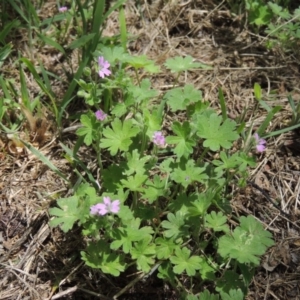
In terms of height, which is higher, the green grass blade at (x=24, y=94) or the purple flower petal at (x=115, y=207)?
the green grass blade at (x=24, y=94)

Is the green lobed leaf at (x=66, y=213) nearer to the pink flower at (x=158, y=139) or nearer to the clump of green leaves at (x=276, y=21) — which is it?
the pink flower at (x=158, y=139)

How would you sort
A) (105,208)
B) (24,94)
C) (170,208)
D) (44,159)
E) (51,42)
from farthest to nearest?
1. (51,42)
2. (24,94)
3. (44,159)
4. (170,208)
5. (105,208)

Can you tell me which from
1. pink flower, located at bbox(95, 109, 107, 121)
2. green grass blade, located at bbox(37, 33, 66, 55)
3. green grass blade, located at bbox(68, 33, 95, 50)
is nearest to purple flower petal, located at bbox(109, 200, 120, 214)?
pink flower, located at bbox(95, 109, 107, 121)

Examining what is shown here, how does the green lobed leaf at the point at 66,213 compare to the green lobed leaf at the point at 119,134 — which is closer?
the green lobed leaf at the point at 66,213

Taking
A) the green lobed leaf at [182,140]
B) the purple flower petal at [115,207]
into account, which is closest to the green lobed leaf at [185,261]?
the purple flower petal at [115,207]

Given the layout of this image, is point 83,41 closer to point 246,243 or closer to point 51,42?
point 51,42

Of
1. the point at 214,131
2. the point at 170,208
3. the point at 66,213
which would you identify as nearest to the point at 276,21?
the point at 214,131
